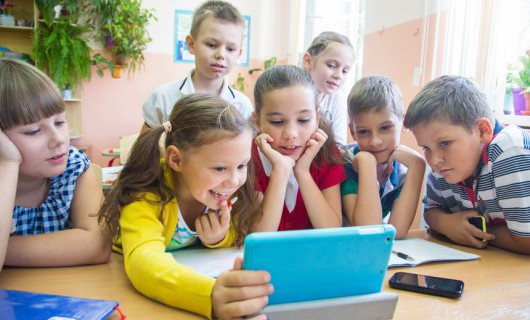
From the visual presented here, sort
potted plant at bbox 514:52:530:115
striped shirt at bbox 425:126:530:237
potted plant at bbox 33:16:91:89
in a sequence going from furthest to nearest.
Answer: potted plant at bbox 33:16:91:89 < potted plant at bbox 514:52:530:115 < striped shirt at bbox 425:126:530:237

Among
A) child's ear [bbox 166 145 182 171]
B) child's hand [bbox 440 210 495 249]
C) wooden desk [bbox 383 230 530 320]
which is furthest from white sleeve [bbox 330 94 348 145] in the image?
child's ear [bbox 166 145 182 171]

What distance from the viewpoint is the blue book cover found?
0.63 m

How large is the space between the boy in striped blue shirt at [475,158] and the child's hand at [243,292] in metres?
0.78

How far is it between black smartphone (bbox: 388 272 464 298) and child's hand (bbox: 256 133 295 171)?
0.48 metres

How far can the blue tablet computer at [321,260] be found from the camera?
1.94 feet

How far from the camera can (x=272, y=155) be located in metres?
1.26

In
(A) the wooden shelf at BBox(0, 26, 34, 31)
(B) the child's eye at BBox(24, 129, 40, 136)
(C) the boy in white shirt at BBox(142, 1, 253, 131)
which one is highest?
(A) the wooden shelf at BBox(0, 26, 34, 31)

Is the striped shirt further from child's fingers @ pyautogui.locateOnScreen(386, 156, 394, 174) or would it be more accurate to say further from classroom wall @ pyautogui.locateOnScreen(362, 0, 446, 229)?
classroom wall @ pyautogui.locateOnScreen(362, 0, 446, 229)

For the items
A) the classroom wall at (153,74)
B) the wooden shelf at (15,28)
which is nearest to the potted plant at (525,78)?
the classroom wall at (153,74)

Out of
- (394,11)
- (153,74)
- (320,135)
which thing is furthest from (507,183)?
(153,74)

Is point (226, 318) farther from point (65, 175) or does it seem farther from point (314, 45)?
point (314, 45)

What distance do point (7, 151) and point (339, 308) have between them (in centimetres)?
78

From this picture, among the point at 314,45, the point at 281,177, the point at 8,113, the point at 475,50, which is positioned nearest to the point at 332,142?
the point at 281,177

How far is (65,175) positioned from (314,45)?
136cm
